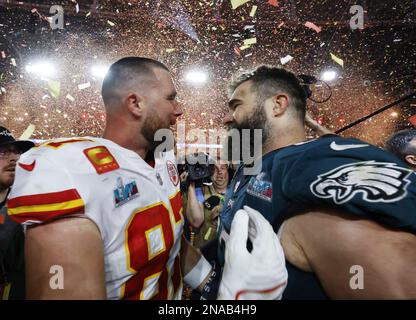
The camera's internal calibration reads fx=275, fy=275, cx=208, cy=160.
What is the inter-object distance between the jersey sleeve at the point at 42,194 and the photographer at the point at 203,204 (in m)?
2.72

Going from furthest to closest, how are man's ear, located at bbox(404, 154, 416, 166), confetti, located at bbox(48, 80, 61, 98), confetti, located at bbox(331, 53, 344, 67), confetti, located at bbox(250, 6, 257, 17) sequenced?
confetti, located at bbox(331, 53, 344, 67) → confetti, located at bbox(48, 80, 61, 98) → confetti, located at bbox(250, 6, 257, 17) → man's ear, located at bbox(404, 154, 416, 166)

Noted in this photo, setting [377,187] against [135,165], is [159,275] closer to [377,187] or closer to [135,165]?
[135,165]

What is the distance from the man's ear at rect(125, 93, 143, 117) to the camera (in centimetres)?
157

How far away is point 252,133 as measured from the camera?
1.92 m

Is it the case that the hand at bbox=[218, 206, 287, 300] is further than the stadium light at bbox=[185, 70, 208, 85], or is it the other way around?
the stadium light at bbox=[185, 70, 208, 85]

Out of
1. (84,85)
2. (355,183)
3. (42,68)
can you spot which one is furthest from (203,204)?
(84,85)

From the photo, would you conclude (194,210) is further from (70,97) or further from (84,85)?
(70,97)

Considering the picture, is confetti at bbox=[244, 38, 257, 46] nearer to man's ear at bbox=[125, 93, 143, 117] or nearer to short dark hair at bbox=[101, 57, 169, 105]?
short dark hair at bbox=[101, 57, 169, 105]

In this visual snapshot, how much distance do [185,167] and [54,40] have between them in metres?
7.15

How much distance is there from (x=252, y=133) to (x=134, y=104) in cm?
82

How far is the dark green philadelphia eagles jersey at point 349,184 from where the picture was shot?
2.61 ft

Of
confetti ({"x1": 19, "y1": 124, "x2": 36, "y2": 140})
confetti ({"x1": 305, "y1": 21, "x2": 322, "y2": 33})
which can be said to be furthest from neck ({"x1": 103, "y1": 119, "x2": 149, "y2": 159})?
confetti ({"x1": 19, "y1": 124, "x2": 36, "y2": 140})

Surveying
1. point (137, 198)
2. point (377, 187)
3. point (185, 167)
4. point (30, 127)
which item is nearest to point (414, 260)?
point (377, 187)

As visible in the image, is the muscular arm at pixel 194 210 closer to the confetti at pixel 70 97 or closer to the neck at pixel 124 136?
the neck at pixel 124 136
